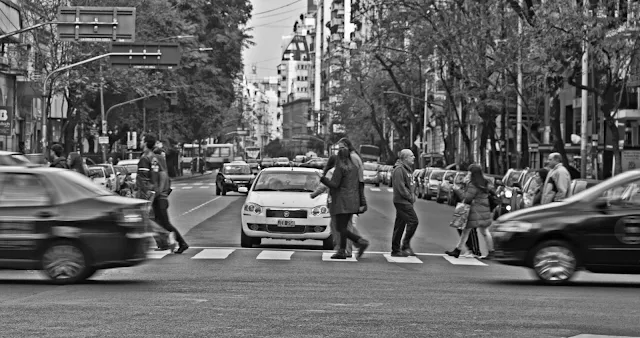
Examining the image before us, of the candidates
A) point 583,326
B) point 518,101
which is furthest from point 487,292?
point 518,101

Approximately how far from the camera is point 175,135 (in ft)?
266

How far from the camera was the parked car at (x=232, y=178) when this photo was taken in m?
56.3

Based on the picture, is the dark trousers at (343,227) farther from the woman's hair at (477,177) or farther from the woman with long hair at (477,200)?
the woman's hair at (477,177)

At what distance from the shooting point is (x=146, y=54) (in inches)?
2158

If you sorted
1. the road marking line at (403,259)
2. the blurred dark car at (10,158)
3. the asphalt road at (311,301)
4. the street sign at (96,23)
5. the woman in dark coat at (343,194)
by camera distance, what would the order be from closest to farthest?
the asphalt road at (311,301)
the blurred dark car at (10,158)
the woman in dark coat at (343,194)
the road marking line at (403,259)
the street sign at (96,23)

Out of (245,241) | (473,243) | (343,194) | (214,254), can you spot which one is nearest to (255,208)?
(245,241)

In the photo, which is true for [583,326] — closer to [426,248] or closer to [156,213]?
[156,213]

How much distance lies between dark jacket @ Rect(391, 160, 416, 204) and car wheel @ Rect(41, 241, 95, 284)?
6.98 meters

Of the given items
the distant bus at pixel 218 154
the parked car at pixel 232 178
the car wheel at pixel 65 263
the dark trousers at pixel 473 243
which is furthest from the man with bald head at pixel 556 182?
the distant bus at pixel 218 154

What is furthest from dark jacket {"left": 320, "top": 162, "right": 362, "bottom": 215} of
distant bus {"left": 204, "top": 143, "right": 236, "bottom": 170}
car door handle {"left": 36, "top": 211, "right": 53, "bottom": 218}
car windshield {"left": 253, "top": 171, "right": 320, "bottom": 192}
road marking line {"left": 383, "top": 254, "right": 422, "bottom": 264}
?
distant bus {"left": 204, "top": 143, "right": 236, "bottom": 170}

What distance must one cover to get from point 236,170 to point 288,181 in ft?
114

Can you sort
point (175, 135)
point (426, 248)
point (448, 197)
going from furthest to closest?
point (175, 135), point (448, 197), point (426, 248)

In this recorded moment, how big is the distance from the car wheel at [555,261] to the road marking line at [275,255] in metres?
4.88

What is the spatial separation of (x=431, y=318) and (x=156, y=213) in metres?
9.79
